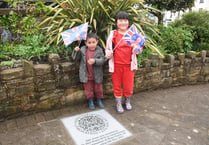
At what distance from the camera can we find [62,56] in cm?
318

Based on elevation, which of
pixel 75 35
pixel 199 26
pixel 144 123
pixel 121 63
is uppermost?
pixel 199 26

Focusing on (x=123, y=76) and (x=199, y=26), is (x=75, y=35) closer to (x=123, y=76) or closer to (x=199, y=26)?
(x=123, y=76)

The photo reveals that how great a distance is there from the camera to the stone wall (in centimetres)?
260

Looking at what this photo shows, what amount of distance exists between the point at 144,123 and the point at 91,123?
31.9 inches

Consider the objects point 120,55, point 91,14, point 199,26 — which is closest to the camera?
point 120,55

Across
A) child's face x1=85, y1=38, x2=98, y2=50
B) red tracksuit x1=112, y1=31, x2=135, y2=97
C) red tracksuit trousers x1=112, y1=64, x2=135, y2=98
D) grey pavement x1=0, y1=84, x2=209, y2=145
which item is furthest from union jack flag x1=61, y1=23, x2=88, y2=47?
grey pavement x1=0, y1=84, x2=209, y2=145

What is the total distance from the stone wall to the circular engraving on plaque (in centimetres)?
46

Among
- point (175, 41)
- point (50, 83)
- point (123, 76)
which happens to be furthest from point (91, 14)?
point (175, 41)

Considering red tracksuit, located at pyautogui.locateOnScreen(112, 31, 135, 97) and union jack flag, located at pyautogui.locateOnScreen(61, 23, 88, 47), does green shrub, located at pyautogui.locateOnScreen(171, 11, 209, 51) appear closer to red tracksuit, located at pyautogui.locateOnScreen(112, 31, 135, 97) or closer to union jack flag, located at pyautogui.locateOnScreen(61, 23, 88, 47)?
red tracksuit, located at pyautogui.locateOnScreen(112, 31, 135, 97)

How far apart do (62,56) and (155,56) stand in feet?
5.99

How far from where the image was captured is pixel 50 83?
2854 millimetres

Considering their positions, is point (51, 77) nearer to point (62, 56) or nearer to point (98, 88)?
point (62, 56)

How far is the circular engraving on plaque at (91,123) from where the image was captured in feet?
8.34

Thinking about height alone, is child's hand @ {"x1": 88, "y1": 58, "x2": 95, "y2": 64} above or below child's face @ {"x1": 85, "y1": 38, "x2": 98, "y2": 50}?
below
